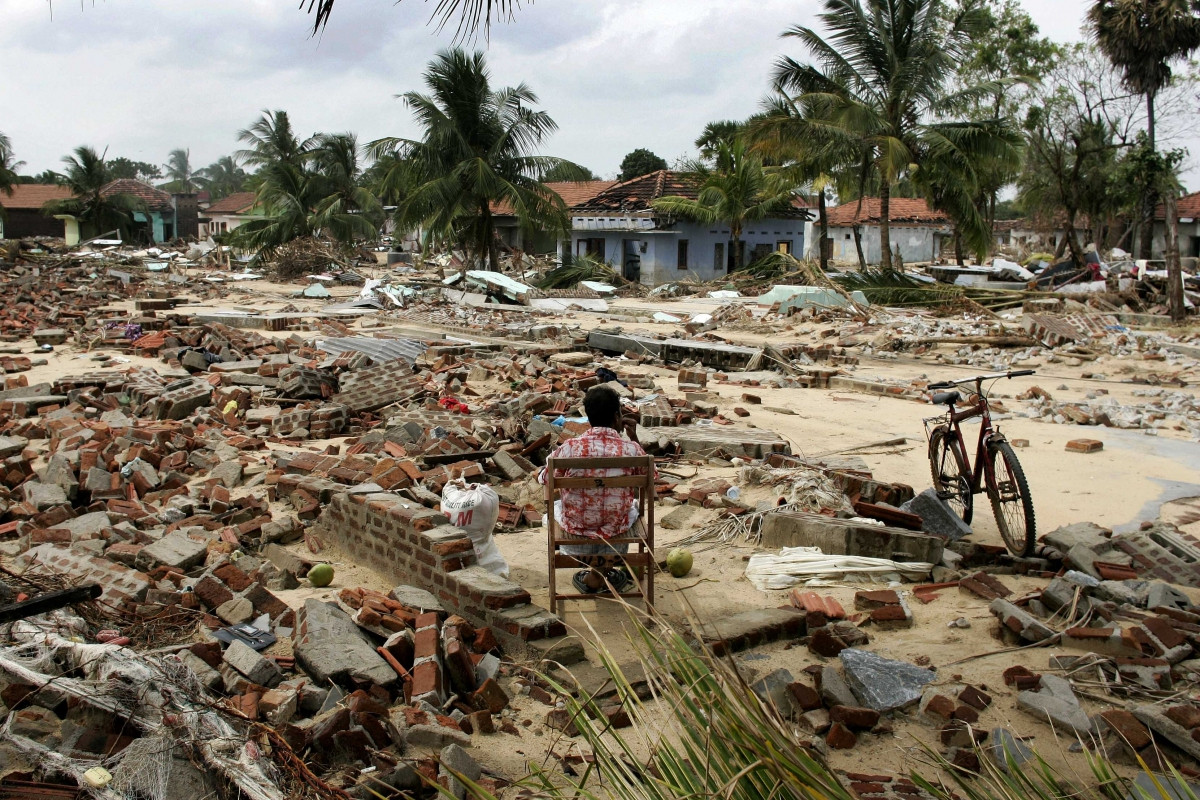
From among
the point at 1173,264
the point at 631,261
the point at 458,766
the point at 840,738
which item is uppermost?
the point at 631,261

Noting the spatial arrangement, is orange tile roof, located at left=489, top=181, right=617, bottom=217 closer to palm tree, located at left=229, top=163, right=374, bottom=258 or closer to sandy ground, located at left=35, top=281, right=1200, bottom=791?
palm tree, located at left=229, top=163, right=374, bottom=258

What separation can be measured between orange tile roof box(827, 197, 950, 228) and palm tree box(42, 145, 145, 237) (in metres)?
41.1

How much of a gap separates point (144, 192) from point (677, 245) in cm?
4423

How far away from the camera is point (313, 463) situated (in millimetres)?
6965

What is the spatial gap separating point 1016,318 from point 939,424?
15.5 meters

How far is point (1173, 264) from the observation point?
19.6 metres

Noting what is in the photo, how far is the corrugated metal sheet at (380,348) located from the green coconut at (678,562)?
844 cm

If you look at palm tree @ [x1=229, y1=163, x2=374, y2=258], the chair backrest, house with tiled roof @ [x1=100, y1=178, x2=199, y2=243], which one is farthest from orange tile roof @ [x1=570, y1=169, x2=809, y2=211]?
house with tiled roof @ [x1=100, y1=178, x2=199, y2=243]

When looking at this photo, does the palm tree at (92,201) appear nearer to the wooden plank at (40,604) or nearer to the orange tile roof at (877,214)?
the orange tile roof at (877,214)

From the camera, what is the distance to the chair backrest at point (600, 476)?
14.3 feet

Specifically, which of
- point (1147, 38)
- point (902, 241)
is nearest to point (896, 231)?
point (902, 241)

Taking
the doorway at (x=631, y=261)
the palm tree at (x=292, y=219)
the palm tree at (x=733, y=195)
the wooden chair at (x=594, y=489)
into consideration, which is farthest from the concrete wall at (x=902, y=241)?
the wooden chair at (x=594, y=489)

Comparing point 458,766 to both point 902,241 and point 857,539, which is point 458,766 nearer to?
point 857,539

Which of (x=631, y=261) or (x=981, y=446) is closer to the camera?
(x=981, y=446)
